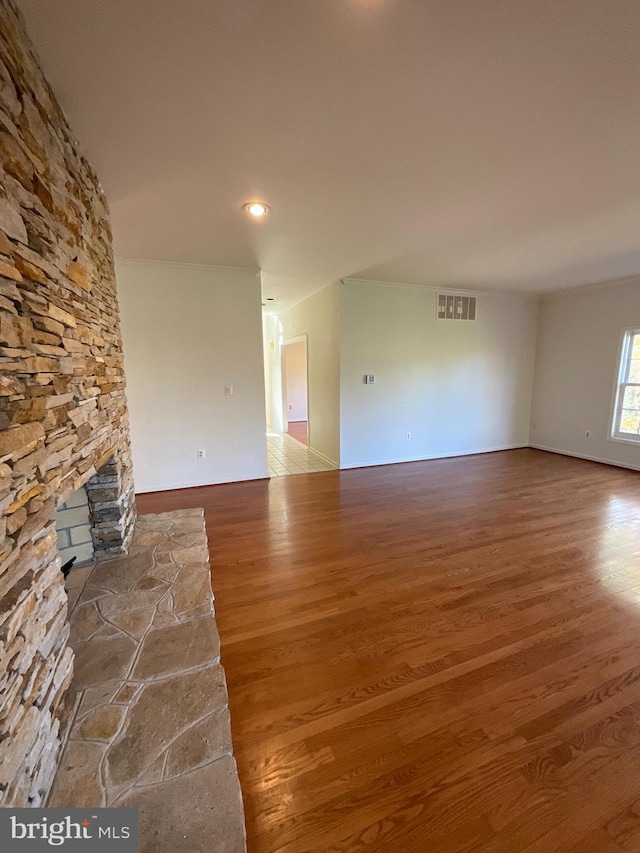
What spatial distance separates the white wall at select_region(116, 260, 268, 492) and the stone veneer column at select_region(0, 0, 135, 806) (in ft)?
6.44

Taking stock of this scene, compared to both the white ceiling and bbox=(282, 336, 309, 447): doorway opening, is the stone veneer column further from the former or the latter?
bbox=(282, 336, 309, 447): doorway opening

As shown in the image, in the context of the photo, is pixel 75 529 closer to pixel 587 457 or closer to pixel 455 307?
pixel 455 307

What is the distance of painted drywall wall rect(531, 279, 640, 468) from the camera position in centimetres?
485

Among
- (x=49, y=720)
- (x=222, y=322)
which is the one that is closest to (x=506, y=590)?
(x=49, y=720)

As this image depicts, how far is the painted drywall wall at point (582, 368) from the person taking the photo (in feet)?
15.9

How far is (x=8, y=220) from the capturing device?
1.04 m

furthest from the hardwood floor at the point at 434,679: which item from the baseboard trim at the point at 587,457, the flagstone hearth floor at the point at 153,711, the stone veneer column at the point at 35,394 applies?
the baseboard trim at the point at 587,457

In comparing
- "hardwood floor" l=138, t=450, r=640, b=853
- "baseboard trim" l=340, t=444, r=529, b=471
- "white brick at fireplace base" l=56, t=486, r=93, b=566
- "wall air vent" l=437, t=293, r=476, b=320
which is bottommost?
"hardwood floor" l=138, t=450, r=640, b=853

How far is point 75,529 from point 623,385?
6655 mm

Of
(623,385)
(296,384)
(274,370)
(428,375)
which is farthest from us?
(296,384)

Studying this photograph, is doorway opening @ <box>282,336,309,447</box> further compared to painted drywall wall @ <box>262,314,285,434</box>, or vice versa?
doorway opening @ <box>282,336,309,447</box>

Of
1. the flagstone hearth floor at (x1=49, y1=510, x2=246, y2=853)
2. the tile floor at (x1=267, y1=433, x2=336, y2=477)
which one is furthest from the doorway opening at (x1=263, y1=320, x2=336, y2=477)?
the flagstone hearth floor at (x1=49, y1=510, x2=246, y2=853)

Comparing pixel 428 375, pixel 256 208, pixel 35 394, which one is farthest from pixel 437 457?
pixel 35 394

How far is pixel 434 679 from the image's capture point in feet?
5.20
